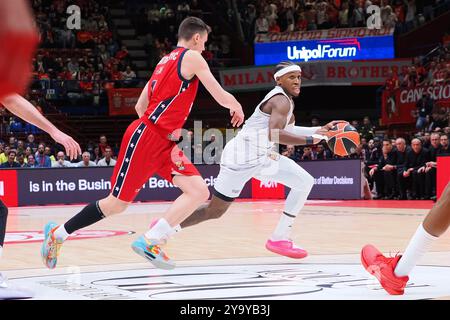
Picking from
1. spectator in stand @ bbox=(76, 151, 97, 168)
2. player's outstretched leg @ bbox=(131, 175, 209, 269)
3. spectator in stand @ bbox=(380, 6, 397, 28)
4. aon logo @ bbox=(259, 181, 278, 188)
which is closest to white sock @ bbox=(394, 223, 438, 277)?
player's outstretched leg @ bbox=(131, 175, 209, 269)

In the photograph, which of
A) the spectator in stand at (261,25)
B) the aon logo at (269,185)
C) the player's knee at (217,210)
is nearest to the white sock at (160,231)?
the player's knee at (217,210)

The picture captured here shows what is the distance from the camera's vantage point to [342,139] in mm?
6910

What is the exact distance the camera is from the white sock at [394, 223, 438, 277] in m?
4.46

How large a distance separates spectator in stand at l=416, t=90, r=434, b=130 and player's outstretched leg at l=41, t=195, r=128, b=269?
56.4ft

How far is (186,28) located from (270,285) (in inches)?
86.9

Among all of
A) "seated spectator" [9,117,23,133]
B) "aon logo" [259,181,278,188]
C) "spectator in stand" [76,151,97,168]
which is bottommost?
"aon logo" [259,181,278,188]

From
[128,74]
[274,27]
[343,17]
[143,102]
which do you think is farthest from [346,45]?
[143,102]

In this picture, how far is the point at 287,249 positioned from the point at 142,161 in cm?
177

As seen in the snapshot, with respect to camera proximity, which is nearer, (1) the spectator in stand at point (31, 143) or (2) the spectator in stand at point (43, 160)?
(2) the spectator in stand at point (43, 160)

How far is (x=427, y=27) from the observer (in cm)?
2762

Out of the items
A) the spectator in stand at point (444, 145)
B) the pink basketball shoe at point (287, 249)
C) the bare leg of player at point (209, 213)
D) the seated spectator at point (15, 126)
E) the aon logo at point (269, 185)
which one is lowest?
the aon logo at point (269, 185)

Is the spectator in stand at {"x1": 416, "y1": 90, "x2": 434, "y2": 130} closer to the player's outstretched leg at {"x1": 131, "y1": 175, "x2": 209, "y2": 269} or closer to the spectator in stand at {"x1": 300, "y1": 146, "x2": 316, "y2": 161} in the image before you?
the spectator in stand at {"x1": 300, "y1": 146, "x2": 316, "y2": 161}

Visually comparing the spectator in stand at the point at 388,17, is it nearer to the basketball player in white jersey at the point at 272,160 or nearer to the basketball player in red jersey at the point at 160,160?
the basketball player in white jersey at the point at 272,160

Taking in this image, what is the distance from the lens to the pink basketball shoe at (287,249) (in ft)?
23.0
